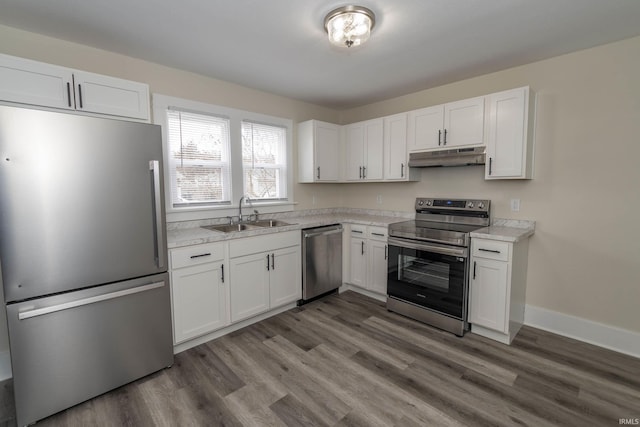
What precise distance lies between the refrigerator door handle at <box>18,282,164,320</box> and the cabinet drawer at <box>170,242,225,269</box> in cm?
26

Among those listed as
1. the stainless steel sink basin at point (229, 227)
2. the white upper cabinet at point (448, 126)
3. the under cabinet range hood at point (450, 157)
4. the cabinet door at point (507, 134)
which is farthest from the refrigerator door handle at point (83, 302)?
the cabinet door at point (507, 134)

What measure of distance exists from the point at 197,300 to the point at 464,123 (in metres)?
3.07

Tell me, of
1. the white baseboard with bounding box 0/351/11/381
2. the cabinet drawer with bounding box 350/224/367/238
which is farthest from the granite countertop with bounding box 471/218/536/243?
the white baseboard with bounding box 0/351/11/381

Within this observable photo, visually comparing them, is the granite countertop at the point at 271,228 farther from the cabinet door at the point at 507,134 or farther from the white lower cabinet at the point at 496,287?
the cabinet door at the point at 507,134

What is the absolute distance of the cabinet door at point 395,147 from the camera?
137 inches

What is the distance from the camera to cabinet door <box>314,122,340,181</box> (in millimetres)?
3914

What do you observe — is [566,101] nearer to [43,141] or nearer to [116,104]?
[116,104]

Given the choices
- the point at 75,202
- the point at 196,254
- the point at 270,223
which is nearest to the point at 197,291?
the point at 196,254

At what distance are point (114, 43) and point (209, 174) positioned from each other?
1347mm

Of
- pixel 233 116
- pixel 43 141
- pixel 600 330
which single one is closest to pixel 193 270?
pixel 43 141

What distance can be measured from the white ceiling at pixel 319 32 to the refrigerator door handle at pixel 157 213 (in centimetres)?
103

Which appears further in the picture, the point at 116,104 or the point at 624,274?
the point at 624,274

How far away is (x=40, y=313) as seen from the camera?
5.63 ft

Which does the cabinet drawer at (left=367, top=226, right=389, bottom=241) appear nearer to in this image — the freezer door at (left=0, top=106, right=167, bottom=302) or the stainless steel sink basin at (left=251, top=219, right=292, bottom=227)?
the stainless steel sink basin at (left=251, top=219, right=292, bottom=227)
